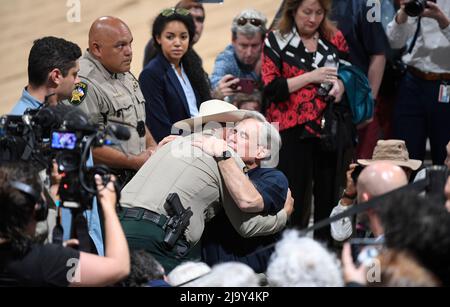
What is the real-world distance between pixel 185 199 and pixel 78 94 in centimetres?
90

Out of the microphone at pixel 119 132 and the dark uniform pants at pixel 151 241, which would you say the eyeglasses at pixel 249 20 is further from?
the microphone at pixel 119 132

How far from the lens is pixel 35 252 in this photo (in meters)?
3.57

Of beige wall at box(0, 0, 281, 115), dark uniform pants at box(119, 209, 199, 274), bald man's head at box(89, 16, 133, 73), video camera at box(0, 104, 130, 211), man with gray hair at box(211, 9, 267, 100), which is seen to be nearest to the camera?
video camera at box(0, 104, 130, 211)

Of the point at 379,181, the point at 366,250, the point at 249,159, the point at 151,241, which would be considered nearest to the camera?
the point at 366,250

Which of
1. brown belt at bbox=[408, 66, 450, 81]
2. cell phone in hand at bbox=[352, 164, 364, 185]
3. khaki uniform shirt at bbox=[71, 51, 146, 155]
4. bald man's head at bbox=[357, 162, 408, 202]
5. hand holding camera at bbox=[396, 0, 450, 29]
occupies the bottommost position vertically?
bald man's head at bbox=[357, 162, 408, 202]

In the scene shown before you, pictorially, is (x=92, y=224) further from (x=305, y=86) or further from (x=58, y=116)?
(x=305, y=86)

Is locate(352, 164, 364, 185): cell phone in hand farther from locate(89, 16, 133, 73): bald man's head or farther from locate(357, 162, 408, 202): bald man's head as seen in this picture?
locate(89, 16, 133, 73): bald man's head

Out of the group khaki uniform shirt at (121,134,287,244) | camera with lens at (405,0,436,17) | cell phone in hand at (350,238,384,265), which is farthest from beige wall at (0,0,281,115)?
cell phone in hand at (350,238,384,265)

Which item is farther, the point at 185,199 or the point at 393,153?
the point at 393,153

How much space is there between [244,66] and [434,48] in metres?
1.25

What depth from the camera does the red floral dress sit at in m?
6.41

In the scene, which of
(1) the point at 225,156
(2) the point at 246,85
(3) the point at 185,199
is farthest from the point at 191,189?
(2) the point at 246,85

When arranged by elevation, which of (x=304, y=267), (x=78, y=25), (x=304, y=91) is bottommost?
(x=304, y=267)

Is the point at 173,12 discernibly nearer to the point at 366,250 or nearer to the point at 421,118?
the point at 421,118
